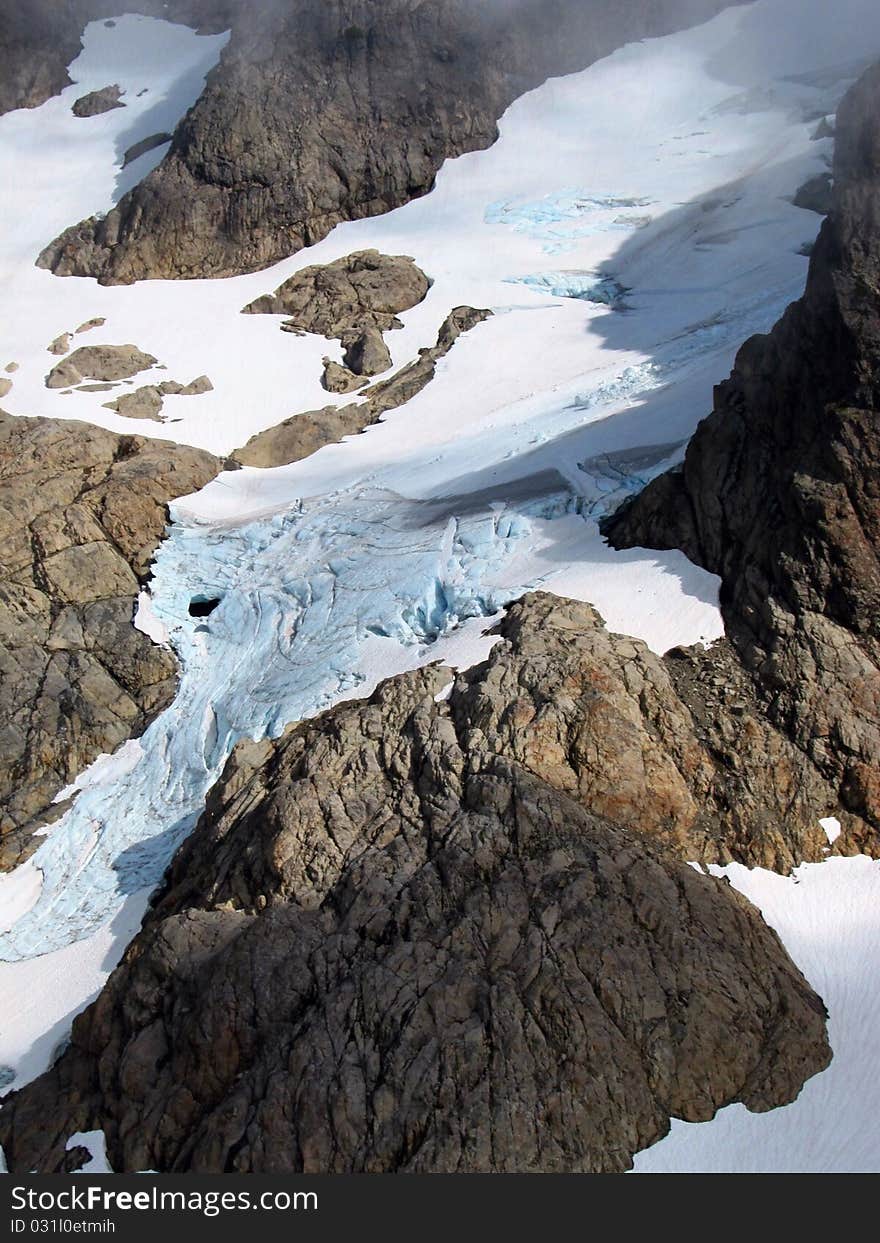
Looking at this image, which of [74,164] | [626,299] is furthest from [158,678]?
[74,164]

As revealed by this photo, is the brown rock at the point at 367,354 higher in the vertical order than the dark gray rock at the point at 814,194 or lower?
lower

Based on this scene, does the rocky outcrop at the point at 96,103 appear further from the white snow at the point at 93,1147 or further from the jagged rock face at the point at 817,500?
the white snow at the point at 93,1147

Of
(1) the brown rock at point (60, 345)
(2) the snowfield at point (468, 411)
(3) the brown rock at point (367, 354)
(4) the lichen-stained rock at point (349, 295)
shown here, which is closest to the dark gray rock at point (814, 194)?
(2) the snowfield at point (468, 411)

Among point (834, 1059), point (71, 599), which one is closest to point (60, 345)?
point (71, 599)

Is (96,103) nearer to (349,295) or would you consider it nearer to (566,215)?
(349,295)

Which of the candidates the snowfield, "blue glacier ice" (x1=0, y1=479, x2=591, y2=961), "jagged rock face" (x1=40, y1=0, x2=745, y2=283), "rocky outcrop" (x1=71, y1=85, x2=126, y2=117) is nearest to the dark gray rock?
the snowfield

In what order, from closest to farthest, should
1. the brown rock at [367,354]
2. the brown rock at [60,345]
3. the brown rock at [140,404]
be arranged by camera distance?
the brown rock at [140,404] < the brown rock at [367,354] < the brown rock at [60,345]

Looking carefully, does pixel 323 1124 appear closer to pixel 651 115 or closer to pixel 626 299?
pixel 626 299
